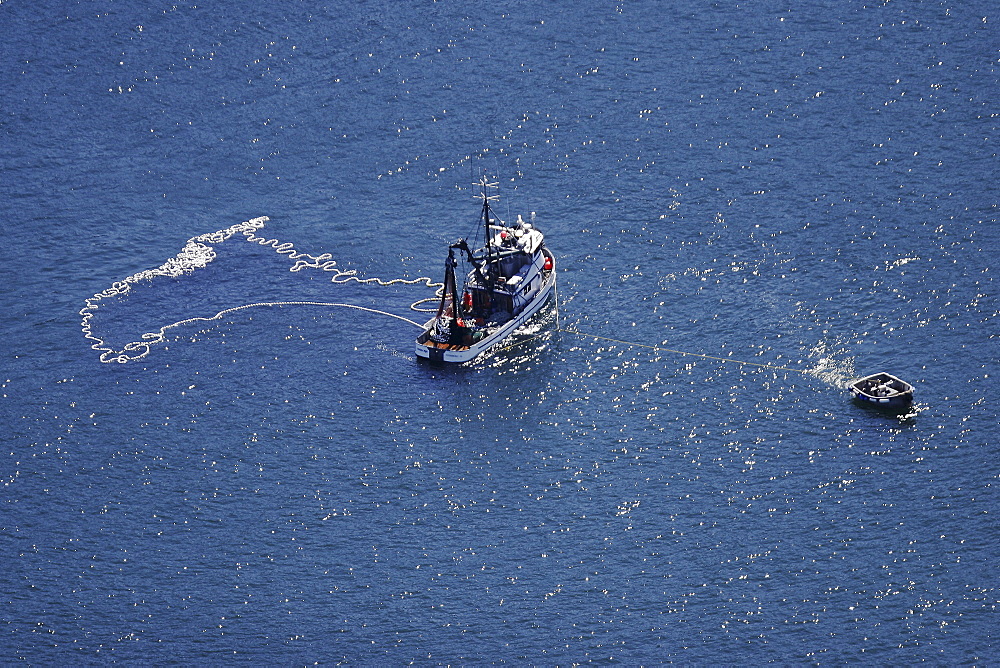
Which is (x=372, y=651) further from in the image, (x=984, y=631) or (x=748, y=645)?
(x=984, y=631)

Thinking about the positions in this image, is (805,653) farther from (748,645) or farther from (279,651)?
(279,651)

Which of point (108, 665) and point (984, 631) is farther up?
point (984, 631)

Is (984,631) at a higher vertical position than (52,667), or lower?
higher

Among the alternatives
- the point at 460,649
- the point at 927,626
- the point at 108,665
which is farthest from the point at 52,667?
the point at 927,626

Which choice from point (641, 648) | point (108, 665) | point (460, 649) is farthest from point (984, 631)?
point (108, 665)

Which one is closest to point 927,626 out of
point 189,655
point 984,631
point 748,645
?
point 984,631

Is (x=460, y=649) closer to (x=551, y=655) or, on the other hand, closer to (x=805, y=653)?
(x=551, y=655)
